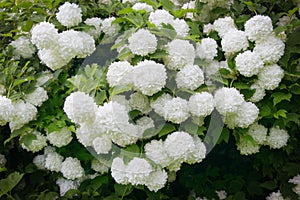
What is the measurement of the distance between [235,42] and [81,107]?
24.8 inches

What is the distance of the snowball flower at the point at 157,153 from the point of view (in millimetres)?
1438

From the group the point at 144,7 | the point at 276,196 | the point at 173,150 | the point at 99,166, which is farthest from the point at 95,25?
the point at 276,196

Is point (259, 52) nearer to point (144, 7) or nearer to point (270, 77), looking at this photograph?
point (270, 77)

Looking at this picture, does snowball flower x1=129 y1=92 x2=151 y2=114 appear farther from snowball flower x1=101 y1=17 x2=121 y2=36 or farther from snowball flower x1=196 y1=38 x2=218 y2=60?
snowball flower x1=101 y1=17 x2=121 y2=36

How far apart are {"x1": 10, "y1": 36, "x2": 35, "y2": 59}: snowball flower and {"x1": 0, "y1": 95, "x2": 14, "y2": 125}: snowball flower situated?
14.1 inches

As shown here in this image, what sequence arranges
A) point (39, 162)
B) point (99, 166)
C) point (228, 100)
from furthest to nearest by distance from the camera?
point (39, 162) → point (99, 166) → point (228, 100)

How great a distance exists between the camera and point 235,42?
1.64 m

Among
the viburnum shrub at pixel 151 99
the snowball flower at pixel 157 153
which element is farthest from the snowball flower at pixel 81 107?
the snowball flower at pixel 157 153

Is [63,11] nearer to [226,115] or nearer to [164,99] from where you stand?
[164,99]

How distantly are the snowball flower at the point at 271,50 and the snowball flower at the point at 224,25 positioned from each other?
17 cm

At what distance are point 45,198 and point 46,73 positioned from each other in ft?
1.62

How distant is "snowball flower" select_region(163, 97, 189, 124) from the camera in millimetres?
1445

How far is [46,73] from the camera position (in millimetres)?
1786

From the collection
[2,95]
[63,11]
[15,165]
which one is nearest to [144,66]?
[63,11]
